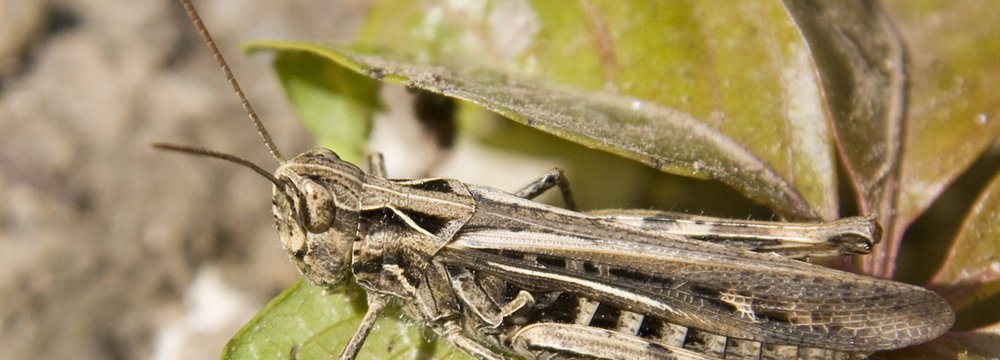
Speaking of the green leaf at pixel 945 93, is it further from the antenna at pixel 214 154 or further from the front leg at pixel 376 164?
the antenna at pixel 214 154

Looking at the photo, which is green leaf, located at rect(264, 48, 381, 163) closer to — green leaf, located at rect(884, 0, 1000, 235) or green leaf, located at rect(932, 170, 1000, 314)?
green leaf, located at rect(884, 0, 1000, 235)

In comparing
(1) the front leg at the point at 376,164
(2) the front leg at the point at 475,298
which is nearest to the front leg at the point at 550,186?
(2) the front leg at the point at 475,298

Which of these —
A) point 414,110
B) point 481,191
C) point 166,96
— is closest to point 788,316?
point 481,191

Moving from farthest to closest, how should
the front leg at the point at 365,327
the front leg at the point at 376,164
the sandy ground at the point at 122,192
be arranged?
the sandy ground at the point at 122,192
the front leg at the point at 376,164
the front leg at the point at 365,327

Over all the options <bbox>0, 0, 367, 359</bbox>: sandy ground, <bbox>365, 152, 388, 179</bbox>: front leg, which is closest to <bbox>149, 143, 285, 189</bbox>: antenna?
<bbox>365, 152, 388, 179</bbox>: front leg

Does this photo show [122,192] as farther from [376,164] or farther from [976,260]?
[976,260]

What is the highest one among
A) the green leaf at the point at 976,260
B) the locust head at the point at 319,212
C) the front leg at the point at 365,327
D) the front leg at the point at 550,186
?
the locust head at the point at 319,212
